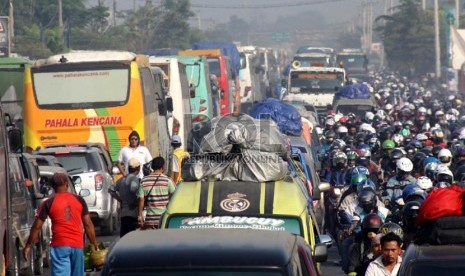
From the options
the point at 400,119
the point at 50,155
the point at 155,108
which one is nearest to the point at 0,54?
the point at 400,119

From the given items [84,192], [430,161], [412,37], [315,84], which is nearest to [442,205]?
[430,161]

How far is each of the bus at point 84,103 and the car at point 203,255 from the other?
18.9 m

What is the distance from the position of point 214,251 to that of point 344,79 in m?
46.4

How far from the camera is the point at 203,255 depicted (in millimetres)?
8367

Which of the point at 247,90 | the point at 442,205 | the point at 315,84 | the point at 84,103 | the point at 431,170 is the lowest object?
the point at 247,90

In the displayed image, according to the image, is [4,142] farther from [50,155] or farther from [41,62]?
[41,62]

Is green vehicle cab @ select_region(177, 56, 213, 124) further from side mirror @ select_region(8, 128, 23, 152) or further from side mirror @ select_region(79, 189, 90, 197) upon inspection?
side mirror @ select_region(8, 128, 23, 152)

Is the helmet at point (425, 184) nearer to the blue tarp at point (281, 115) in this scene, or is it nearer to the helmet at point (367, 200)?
the helmet at point (367, 200)

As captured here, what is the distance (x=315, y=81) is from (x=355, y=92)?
6.68 m

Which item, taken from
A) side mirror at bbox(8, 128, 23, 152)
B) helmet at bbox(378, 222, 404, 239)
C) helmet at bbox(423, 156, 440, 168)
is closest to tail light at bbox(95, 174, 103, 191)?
helmet at bbox(423, 156, 440, 168)

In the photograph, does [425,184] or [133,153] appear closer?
[425,184]

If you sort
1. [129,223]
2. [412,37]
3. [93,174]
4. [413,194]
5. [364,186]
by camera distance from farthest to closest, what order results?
[412,37] → [93,174] → [364,186] → [129,223] → [413,194]

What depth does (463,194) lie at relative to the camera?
10703 millimetres

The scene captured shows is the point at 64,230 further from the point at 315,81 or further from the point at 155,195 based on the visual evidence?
the point at 315,81
